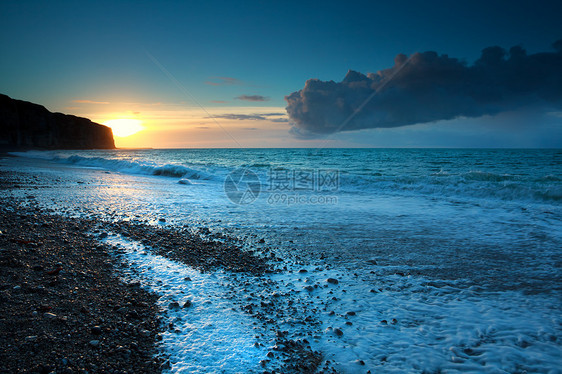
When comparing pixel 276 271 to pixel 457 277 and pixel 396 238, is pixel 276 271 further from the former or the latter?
pixel 396 238

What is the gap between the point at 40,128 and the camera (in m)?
89.2

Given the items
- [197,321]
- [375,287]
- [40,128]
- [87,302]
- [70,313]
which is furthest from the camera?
[40,128]

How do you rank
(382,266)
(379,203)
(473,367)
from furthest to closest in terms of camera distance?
(379,203), (382,266), (473,367)

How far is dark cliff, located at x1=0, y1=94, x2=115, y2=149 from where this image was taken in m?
77.6

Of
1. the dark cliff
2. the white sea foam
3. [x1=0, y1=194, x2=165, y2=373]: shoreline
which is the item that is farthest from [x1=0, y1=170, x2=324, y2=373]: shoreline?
the dark cliff

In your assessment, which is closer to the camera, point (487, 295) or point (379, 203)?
point (487, 295)

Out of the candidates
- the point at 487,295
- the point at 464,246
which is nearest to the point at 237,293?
the point at 487,295

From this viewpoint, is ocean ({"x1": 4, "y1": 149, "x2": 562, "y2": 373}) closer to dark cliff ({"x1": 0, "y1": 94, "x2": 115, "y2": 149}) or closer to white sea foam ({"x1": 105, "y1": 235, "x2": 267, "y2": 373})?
white sea foam ({"x1": 105, "y1": 235, "x2": 267, "y2": 373})

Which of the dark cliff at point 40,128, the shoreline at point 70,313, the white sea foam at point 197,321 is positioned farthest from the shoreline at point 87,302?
the dark cliff at point 40,128

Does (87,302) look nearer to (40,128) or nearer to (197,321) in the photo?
(197,321)

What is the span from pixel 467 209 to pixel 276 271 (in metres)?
9.36

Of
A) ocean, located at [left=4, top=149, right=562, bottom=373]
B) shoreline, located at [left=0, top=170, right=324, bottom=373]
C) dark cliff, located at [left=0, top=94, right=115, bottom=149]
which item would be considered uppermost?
dark cliff, located at [left=0, top=94, right=115, bottom=149]

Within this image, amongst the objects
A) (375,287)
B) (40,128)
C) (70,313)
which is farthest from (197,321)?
(40,128)

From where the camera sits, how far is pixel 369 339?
3.04 meters
